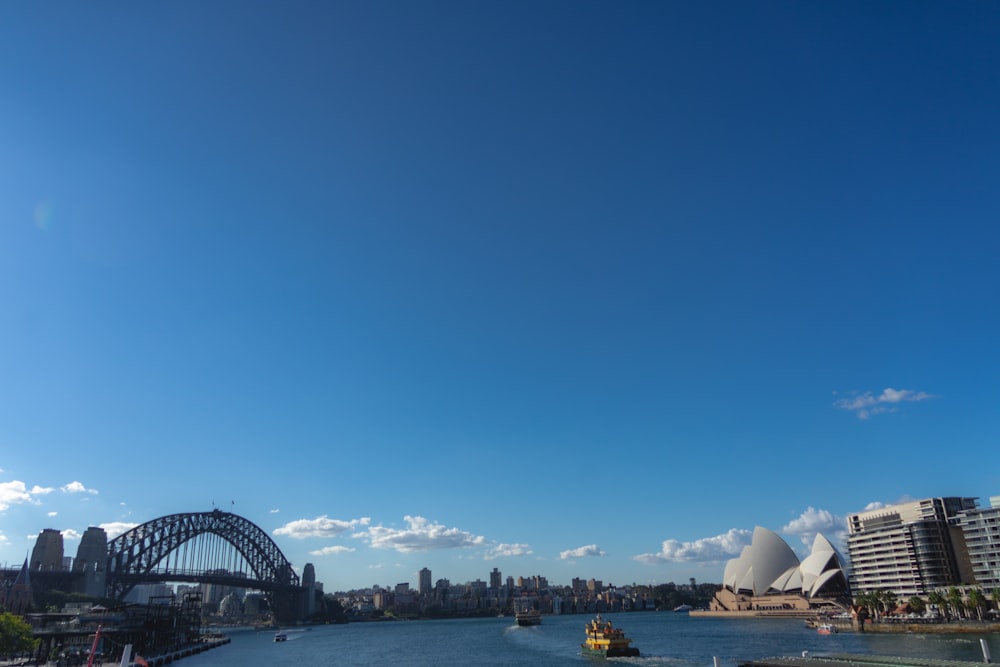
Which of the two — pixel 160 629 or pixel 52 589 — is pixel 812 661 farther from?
pixel 52 589

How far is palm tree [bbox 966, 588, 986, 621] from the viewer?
7556 cm

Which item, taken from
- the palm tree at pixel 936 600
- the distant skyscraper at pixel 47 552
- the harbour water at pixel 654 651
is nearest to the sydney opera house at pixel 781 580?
the palm tree at pixel 936 600

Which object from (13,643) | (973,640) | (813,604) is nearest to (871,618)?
(973,640)

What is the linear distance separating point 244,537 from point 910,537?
156322 mm

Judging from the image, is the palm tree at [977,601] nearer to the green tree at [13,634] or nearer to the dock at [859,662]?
the dock at [859,662]

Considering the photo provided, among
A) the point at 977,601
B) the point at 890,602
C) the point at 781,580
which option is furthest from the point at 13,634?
the point at 781,580

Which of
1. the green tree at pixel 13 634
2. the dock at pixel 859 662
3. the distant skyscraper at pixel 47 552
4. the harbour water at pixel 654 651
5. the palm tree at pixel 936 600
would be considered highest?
the distant skyscraper at pixel 47 552

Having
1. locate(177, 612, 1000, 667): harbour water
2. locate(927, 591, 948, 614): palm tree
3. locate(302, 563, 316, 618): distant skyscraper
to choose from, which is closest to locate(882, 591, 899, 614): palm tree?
locate(927, 591, 948, 614): palm tree

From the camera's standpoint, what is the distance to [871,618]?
8425cm

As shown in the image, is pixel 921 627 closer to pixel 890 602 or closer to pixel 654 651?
pixel 890 602

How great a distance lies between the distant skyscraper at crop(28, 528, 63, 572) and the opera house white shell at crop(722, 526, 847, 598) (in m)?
153

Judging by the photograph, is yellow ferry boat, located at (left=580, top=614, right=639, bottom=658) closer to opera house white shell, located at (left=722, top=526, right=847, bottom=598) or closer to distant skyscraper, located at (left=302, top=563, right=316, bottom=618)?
opera house white shell, located at (left=722, top=526, right=847, bottom=598)

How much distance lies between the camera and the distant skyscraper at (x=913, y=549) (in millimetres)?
104125

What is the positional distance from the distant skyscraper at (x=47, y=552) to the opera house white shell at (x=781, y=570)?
15287cm
